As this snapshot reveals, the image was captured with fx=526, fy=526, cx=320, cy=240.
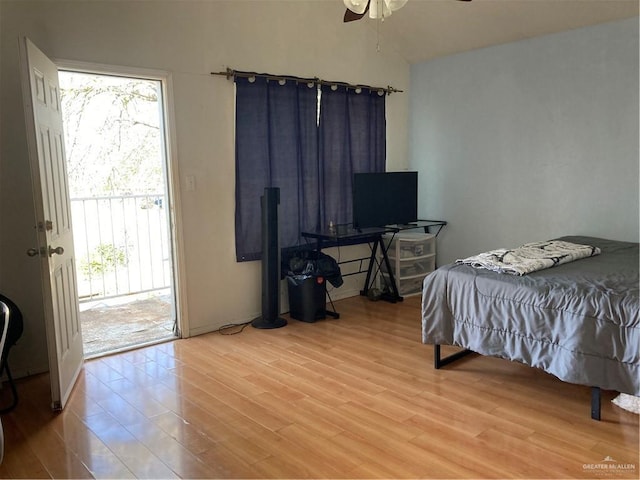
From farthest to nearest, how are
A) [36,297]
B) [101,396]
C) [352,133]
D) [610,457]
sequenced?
[352,133]
[36,297]
[101,396]
[610,457]

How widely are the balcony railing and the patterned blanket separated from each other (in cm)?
324

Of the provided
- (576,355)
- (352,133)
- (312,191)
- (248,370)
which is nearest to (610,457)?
(576,355)

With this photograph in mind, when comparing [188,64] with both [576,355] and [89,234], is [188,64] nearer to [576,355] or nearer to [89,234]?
[89,234]

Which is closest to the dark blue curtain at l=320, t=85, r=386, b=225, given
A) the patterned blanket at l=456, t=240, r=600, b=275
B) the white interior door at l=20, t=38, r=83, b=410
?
the patterned blanket at l=456, t=240, r=600, b=275

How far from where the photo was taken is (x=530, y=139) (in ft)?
14.9

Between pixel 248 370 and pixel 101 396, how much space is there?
2.87 feet

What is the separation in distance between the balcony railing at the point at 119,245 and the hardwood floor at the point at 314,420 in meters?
1.89

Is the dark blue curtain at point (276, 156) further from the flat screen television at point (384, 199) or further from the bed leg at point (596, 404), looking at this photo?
the bed leg at point (596, 404)

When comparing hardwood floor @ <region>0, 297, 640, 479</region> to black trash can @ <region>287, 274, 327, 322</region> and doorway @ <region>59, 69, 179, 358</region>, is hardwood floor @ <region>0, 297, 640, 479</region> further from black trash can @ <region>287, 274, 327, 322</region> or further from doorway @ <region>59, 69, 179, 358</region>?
doorway @ <region>59, 69, 179, 358</region>

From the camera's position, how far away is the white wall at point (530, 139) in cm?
404

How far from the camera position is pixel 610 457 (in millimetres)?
2297

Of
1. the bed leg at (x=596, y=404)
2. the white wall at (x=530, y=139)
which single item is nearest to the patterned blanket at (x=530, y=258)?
the bed leg at (x=596, y=404)

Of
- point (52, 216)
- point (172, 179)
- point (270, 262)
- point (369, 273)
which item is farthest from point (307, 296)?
point (52, 216)

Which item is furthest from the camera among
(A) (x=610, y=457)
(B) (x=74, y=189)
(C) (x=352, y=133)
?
(B) (x=74, y=189)
